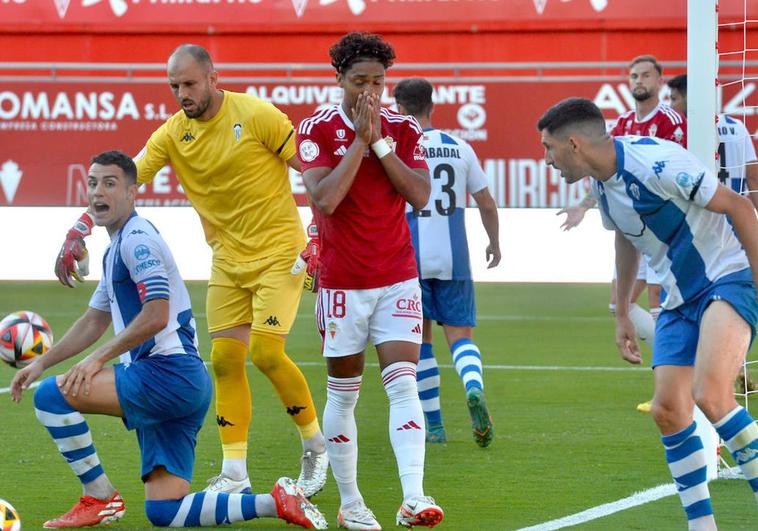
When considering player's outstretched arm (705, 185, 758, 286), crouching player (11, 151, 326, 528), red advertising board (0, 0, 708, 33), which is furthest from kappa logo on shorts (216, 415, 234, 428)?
red advertising board (0, 0, 708, 33)

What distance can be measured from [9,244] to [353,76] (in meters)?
Answer: 14.5

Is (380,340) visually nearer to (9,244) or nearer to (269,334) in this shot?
(269,334)

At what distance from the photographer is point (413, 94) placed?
8094 millimetres

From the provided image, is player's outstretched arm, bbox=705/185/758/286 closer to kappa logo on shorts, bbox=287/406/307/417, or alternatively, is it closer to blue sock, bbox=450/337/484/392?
kappa logo on shorts, bbox=287/406/307/417

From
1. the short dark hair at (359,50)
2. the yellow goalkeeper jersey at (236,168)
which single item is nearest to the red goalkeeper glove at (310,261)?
the yellow goalkeeper jersey at (236,168)

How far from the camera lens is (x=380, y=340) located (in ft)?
18.8

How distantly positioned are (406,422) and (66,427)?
4.88ft

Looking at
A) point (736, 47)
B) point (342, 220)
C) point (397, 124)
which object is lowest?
point (342, 220)

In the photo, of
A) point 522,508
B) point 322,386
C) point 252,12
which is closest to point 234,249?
point 522,508

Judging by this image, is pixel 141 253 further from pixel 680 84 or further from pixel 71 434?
A: pixel 680 84

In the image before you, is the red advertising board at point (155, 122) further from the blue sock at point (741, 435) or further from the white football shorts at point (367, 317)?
the blue sock at point (741, 435)

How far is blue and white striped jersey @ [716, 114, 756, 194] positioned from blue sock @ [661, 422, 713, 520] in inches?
163

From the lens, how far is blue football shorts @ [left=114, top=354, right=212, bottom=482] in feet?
18.9

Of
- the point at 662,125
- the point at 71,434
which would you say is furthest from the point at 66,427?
the point at 662,125
